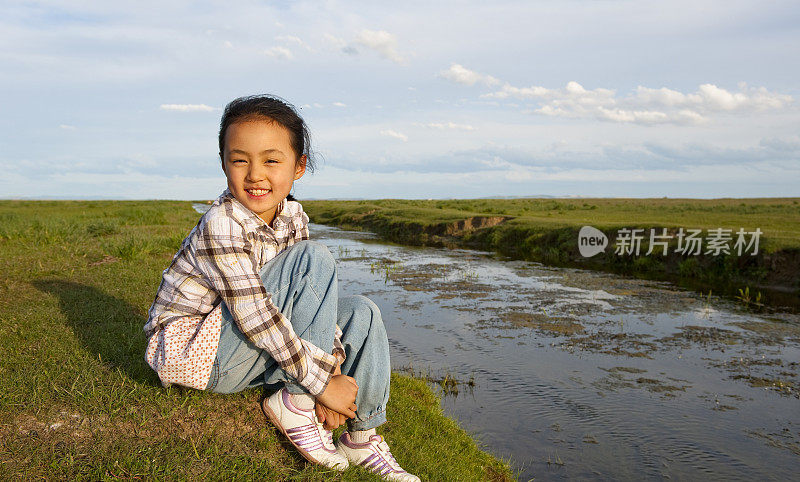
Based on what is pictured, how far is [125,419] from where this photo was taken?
9.43 feet

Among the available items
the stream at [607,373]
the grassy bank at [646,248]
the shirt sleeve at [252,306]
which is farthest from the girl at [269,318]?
the grassy bank at [646,248]

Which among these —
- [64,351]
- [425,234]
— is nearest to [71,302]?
[64,351]

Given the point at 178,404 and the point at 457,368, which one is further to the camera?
the point at 457,368

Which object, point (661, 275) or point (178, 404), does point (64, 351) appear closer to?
point (178, 404)

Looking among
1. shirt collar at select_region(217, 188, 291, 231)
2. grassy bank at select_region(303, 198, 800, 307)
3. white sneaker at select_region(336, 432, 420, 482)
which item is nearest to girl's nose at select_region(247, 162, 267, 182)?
Result: shirt collar at select_region(217, 188, 291, 231)

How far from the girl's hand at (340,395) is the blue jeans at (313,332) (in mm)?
114

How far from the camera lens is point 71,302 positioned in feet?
17.8

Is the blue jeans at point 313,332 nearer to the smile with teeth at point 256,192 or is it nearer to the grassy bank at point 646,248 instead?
the smile with teeth at point 256,192

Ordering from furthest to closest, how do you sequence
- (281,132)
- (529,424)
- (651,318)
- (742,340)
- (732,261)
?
(732,261), (651,318), (742,340), (529,424), (281,132)

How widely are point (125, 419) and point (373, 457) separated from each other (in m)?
1.30

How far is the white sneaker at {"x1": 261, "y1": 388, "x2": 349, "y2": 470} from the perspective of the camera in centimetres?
280


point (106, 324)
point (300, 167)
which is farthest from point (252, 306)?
point (106, 324)

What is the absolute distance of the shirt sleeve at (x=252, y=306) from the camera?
8.27 feet

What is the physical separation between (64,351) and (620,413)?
195 inches
